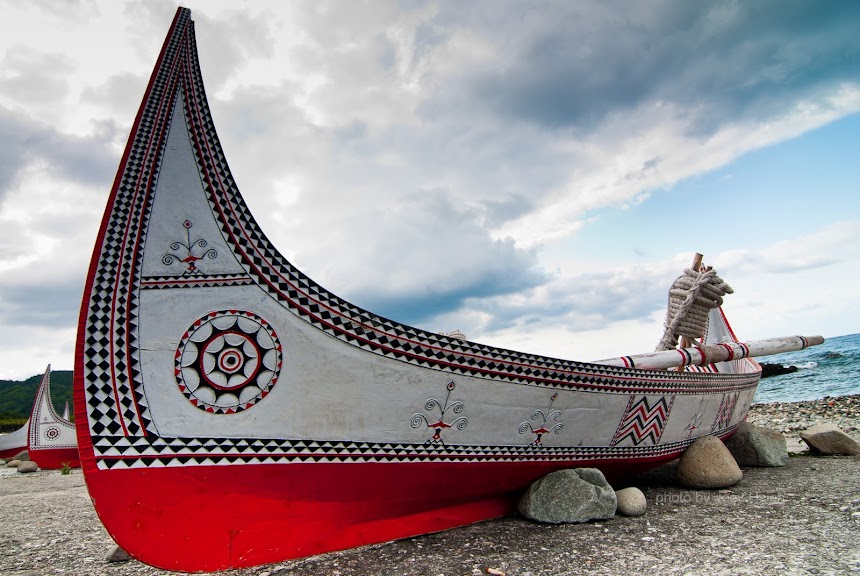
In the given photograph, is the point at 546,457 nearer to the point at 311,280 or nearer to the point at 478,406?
the point at 478,406

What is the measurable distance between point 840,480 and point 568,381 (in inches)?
127

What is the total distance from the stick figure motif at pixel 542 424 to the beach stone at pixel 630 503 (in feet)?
2.53

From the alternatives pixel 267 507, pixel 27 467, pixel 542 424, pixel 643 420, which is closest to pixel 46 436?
pixel 27 467

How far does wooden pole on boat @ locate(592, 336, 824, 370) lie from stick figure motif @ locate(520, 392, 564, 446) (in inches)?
22.7

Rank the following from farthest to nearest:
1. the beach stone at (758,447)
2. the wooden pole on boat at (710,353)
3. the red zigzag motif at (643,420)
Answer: the beach stone at (758,447) → the wooden pole on boat at (710,353) → the red zigzag motif at (643,420)

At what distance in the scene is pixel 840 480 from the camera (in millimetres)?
4863

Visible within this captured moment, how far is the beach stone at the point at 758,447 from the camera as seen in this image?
603cm

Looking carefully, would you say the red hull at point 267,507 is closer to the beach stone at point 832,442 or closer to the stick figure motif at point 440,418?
the stick figure motif at point 440,418

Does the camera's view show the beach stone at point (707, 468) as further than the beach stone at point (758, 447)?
No

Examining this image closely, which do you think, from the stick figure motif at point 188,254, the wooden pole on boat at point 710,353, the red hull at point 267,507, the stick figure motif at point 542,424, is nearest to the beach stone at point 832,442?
the wooden pole on boat at point 710,353

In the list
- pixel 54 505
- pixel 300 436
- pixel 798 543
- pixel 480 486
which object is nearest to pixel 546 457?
pixel 480 486

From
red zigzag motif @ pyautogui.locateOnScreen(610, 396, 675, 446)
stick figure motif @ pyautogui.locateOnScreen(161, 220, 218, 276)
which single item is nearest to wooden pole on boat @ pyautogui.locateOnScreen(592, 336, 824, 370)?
red zigzag motif @ pyautogui.locateOnScreen(610, 396, 675, 446)

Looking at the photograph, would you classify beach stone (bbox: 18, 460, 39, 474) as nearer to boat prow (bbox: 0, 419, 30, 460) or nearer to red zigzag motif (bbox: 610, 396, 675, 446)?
boat prow (bbox: 0, 419, 30, 460)

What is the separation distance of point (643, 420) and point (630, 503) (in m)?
0.95
